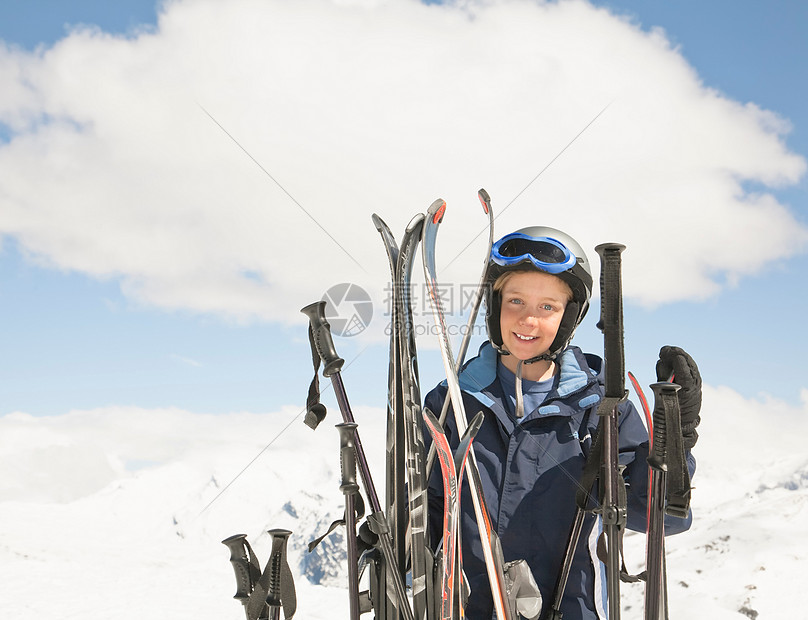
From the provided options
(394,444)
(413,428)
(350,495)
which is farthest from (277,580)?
(413,428)

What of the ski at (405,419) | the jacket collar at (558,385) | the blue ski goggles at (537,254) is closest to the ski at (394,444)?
the ski at (405,419)

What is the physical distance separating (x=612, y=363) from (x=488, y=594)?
3.09 feet

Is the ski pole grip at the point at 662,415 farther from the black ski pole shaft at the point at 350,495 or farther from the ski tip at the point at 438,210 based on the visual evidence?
the black ski pole shaft at the point at 350,495

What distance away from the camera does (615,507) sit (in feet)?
6.86

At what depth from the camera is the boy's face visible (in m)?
2.46

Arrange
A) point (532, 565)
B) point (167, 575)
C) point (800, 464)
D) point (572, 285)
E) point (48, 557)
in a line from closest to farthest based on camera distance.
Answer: point (532, 565) < point (572, 285) < point (167, 575) < point (48, 557) < point (800, 464)

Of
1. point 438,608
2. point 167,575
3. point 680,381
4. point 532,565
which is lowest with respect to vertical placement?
point 167,575

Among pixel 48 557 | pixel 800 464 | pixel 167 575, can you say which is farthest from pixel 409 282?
pixel 800 464

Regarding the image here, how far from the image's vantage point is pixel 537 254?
2.47 metres

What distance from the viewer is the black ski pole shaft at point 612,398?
2055 millimetres

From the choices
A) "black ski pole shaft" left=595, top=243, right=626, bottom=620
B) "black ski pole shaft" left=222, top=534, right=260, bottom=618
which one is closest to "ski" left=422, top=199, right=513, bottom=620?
"black ski pole shaft" left=595, top=243, right=626, bottom=620

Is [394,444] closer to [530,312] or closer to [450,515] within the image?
[450,515]

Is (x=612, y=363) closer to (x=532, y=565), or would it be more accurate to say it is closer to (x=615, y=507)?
(x=615, y=507)

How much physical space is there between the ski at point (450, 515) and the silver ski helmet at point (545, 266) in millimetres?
537
